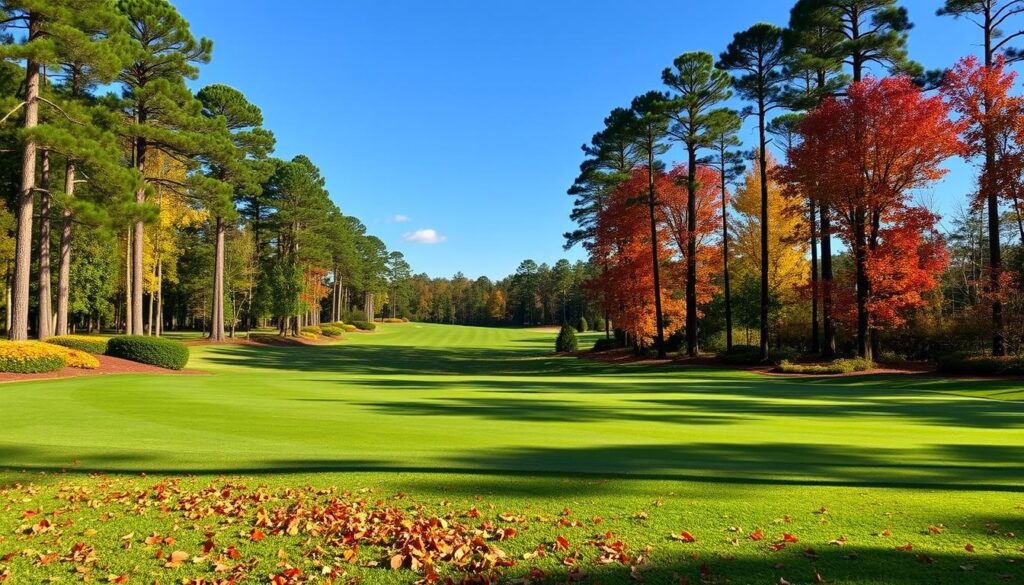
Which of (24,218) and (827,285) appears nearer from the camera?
(24,218)

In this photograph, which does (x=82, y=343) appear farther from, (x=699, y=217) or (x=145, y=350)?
(x=699, y=217)

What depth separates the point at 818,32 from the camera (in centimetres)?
3006

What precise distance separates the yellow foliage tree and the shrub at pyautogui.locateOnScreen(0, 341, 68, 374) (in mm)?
37114

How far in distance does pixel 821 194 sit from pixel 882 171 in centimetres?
259

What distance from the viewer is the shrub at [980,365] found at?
21.0 meters

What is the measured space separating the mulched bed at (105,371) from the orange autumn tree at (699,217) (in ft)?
93.4

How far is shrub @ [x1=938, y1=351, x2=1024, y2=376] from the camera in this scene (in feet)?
68.8

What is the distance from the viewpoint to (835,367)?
2503cm

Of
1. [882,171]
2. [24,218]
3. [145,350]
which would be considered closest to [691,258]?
[882,171]

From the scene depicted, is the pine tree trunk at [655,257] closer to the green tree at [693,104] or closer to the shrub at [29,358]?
the green tree at [693,104]

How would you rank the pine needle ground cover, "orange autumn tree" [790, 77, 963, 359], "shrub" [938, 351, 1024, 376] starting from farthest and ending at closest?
"orange autumn tree" [790, 77, 963, 359], "shrub" [938, 351, 1024, 376], the pine needle ground cover

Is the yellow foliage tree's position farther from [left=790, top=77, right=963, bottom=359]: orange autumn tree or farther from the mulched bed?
the mulched bed

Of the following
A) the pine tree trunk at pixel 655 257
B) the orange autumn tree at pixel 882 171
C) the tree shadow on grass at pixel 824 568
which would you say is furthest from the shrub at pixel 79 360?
the orange autumn tree at pixel 882 171

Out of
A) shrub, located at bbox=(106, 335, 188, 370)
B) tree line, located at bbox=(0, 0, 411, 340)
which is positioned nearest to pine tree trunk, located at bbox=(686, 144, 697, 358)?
tree line, located at bbox=(0, 0, 411, 340)
